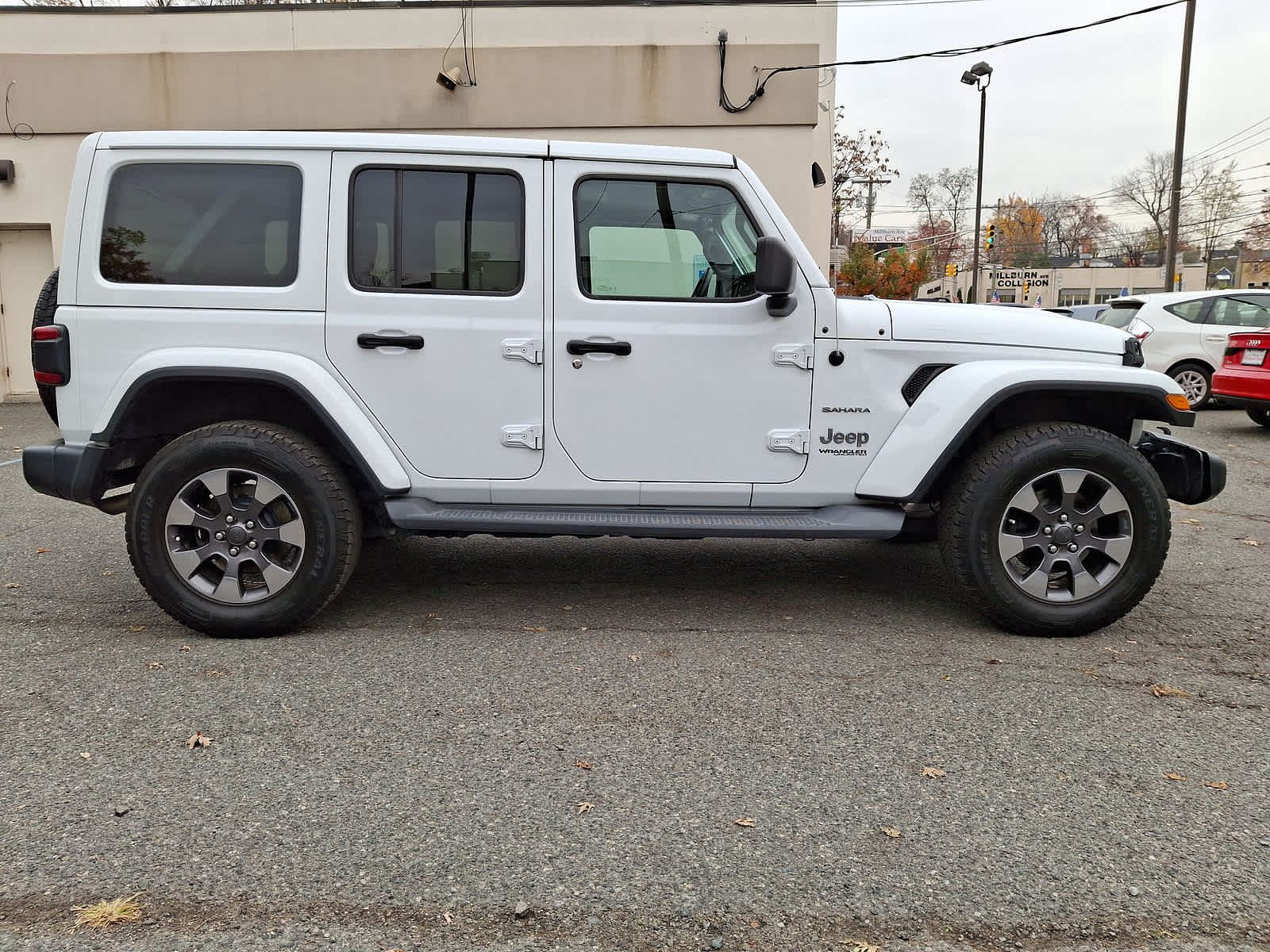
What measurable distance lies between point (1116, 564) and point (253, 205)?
13.4ft

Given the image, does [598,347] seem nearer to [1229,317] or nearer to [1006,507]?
[1006,507]

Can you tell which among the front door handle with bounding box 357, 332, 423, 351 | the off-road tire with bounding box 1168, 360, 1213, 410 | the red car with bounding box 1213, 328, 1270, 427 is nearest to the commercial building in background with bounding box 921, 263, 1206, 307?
the off-road tire with bounding box 1168, 360, 1213, 410

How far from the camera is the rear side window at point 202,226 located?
412 centimetres

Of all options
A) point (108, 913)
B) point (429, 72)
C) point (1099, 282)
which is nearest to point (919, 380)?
point (108, 913)

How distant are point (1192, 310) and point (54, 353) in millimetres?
13159

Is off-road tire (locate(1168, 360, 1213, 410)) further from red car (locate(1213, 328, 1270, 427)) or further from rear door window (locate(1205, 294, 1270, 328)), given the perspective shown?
red car (locate(1213, 328, 1270, 427))

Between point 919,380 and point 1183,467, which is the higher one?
point 919,380

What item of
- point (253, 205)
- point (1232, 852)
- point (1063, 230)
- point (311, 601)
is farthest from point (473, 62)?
point (1063, 230)

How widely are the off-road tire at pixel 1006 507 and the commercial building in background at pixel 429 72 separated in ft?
31.5

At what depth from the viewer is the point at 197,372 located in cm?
401

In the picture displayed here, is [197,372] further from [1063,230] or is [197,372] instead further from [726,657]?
[1063,230]

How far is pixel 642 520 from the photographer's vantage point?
4.19 meters

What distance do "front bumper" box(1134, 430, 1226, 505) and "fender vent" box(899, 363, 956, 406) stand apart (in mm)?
1133

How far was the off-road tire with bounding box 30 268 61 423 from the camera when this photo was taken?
4.14 meters
